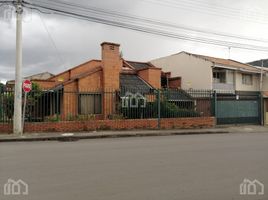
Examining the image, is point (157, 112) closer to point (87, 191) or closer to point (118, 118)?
point (118, 118)

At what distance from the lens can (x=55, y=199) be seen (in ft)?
17.2

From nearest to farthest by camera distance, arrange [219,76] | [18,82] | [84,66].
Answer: [18,82], [84,66], [219,76]

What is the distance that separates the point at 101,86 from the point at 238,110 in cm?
1012

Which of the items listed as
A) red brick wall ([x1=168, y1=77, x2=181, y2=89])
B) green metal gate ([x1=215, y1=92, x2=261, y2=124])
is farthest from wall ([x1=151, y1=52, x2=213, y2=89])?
green metal gate ([x1=215, y1=92, x2=261, y2=124])

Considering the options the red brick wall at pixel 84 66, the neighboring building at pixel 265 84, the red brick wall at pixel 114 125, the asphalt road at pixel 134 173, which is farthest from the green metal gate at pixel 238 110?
the red brick wall at pixel 84 66

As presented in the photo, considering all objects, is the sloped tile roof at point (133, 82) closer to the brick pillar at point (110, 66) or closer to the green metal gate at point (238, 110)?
the brick pillar at point (110, 66)

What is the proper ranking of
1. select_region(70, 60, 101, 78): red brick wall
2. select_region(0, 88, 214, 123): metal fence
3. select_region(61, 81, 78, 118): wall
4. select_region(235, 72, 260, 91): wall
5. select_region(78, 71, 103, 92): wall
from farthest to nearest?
1. select_region(235, 72, 260, 91): wall
2. select_region(70, 60, 101, 78): red brick wall
3. select_region(78, 71, 103, 92): wall
4. select_region(61, 81, 78, 118): wall
5. select_region(0, 88, 214, 123): metal fence

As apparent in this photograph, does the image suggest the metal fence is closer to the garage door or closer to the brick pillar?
the garage door

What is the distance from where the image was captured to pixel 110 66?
74.3ft

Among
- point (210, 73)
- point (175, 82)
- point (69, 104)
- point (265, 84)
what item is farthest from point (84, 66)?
point (265, 84)

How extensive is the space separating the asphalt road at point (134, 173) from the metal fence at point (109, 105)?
629 cm

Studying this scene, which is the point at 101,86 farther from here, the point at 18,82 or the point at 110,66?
the point at 18,82

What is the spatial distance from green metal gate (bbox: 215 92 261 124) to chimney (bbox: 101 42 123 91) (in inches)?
281

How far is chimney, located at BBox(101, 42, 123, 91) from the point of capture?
2239 centimetres
